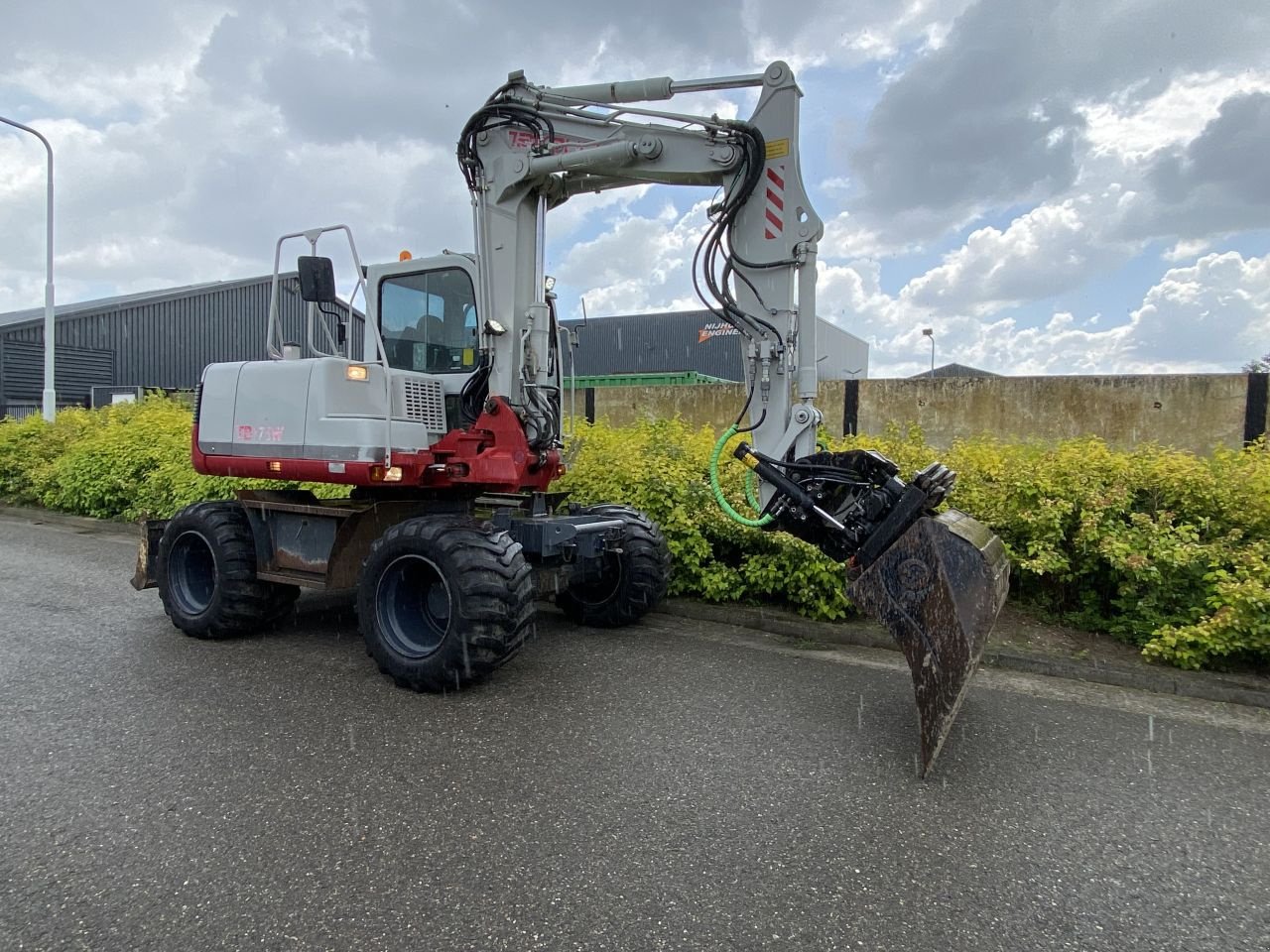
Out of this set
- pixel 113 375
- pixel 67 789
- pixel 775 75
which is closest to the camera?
pixel 67 789

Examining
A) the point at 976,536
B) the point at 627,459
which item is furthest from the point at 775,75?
the point at 627,459

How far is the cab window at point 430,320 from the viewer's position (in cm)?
563

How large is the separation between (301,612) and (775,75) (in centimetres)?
557

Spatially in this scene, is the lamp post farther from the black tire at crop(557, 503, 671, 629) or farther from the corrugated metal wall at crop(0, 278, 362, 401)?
the black tire at crop(557, 503, 671, 629)

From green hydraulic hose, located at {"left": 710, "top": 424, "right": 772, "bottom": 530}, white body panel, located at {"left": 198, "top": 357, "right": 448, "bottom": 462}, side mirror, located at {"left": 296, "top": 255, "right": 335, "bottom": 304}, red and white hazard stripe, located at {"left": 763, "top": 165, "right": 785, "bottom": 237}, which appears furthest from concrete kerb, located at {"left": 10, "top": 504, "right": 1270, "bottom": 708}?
side mirror, located at {"left": 296, "top": 255, "right": 335, "bottom": 304}

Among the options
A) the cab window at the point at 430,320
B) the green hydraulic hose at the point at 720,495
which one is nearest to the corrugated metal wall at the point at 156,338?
the cab window at the point at 430,320

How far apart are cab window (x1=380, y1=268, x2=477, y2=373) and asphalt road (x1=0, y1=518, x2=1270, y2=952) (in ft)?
6.97

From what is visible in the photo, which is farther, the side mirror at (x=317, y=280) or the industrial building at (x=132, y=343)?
the industrial building at (x=132, y=343)

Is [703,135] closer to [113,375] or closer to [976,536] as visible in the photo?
[976,536]

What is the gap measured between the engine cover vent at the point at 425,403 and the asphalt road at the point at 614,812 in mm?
1679

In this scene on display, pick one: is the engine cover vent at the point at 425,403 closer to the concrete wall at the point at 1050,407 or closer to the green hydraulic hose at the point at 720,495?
the green hydraulic hose at the point at 720,495

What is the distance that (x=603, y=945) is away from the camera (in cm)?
251

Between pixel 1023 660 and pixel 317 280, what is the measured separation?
521cm

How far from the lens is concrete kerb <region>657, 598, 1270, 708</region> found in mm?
4887
